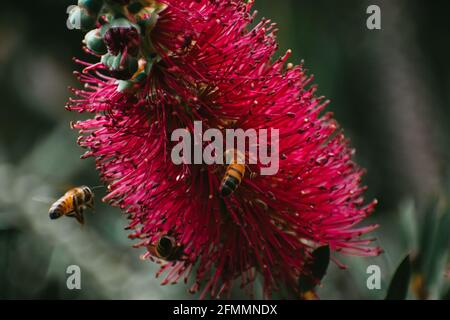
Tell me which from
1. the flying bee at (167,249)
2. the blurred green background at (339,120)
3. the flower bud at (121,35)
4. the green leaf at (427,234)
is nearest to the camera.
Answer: the flower bud at (121,35)

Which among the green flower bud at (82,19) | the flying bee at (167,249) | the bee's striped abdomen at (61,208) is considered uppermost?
the green flower bud at (82,19)

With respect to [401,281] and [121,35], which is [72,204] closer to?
[121,35]

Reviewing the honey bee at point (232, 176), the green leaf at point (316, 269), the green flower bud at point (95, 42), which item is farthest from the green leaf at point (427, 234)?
the green flower bud at point (95, 42)

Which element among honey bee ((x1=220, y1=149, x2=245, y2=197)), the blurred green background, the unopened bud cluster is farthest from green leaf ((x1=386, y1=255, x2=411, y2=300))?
the unopened bud cluster

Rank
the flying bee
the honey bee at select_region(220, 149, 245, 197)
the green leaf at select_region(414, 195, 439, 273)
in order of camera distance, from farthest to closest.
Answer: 1. the green leaf at select_region(414, 195, 439, 273)
2. the flying bee
3. the honey bee at select_region(220, 149, 245, 197)

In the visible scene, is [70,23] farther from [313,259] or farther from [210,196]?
[313,259]

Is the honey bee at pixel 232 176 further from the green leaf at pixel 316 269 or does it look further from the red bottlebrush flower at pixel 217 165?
the green leaf at pixel 316 269

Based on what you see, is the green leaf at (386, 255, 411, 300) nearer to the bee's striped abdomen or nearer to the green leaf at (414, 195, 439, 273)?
the green leaf at (414, 195, 439, 273)
